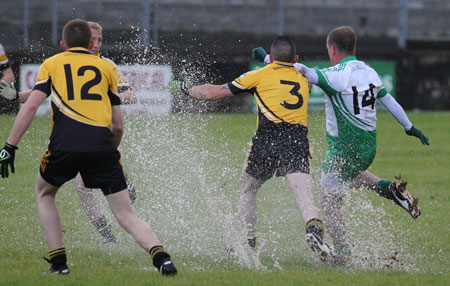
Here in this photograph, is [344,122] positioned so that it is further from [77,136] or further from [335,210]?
[77,136]

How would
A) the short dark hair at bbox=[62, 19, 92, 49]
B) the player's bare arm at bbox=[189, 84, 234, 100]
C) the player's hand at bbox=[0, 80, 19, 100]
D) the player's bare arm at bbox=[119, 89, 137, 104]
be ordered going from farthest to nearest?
the player's bare arm at bbox=[119, 89, 137, 104]
the player's bare arm at bbox=[189, 84, 234, 100]
the player's hand at bbox=[0, 80, 19, 100]
the short dark hair at bbox=[62, 19, 92, 49]

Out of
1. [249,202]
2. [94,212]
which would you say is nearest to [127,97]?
[94,212]

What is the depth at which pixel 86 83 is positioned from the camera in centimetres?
558

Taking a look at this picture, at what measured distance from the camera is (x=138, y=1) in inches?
813

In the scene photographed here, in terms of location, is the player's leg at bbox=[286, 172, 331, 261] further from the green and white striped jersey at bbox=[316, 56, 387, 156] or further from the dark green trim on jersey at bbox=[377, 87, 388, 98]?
the dark green trim on jersey at bbox=[377, 87, 388, 98]

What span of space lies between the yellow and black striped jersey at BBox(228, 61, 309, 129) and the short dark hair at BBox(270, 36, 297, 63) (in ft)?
0.18

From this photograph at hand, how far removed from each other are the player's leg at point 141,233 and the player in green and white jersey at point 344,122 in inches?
71.0

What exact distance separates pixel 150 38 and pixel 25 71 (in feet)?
11.1

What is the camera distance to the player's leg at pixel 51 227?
5719 millimetres

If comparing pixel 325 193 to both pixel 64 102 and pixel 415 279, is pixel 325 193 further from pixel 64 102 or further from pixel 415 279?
pixel 64 102

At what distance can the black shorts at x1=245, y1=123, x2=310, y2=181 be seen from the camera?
657 centimetres

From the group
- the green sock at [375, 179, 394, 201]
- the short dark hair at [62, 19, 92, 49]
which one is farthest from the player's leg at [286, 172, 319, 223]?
the short dark hair at [62, 19, 92, 49]

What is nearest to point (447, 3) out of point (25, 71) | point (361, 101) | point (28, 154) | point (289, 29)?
point (289, 29)

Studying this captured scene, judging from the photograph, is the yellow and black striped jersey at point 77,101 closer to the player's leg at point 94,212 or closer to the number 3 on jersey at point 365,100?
the player's leg at point 94,212
